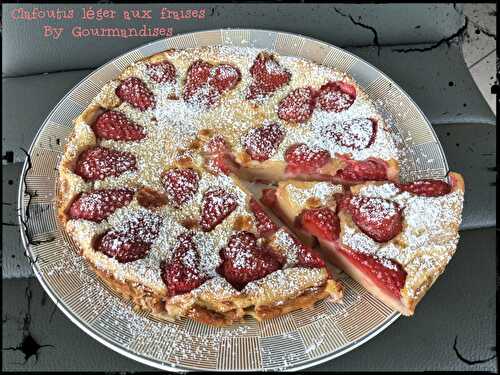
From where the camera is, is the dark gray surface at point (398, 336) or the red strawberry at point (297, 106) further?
the red strawberry at point (297, 106)

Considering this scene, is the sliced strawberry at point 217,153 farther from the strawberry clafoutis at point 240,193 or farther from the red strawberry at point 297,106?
the red strawberry at point 297,106

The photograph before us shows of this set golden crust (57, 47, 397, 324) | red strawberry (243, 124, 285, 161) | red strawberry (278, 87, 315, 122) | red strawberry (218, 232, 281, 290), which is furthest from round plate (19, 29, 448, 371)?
red strawberry (243, 124, 285, 161)

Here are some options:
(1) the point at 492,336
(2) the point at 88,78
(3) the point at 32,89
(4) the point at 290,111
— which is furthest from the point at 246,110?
(1) the point at 492,336

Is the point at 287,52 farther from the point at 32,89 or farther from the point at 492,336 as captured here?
the point at 492,336

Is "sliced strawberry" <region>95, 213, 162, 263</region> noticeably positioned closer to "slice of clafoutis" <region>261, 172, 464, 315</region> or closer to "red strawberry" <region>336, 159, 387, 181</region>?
"slice of clafoutis" <region>261, 172, 464, 315</region>

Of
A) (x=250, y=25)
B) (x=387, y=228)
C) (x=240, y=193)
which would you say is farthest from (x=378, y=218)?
(x=250, y=25)

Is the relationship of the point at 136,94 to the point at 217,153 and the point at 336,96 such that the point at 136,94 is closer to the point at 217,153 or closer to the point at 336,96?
the point at 217,153

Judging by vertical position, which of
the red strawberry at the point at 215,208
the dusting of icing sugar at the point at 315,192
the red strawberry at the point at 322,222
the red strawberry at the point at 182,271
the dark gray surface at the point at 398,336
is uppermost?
the dusting of icing sugar at the point at 315,192

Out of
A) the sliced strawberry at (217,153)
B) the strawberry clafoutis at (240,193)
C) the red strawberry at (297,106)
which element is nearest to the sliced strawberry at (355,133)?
the strawberry clafoutis at (240,193)

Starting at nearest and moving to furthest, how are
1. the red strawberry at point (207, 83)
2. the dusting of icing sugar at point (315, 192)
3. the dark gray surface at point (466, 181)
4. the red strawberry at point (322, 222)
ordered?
the red strawberry at point (322, 222) → the dusting of icing sugar at point (315, 192) → the dark gray surface at point (466, 181) → the red strawberry at point (207, 83)
